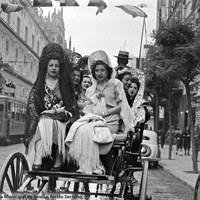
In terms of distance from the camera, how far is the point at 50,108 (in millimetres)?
5254

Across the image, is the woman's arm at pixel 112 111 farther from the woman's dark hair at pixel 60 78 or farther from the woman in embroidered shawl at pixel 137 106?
the woman in embroidered shawl at pixel 137 106

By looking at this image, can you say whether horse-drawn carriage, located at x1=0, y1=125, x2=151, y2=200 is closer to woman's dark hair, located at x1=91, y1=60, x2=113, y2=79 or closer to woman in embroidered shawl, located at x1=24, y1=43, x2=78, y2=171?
woman in embroidered shawl, located at x1=24, y1=43, x2=78, y2=171

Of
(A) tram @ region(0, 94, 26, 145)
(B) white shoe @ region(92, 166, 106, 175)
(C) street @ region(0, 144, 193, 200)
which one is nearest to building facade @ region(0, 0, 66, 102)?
(A) tram @ region(0, 94, 26, 145)

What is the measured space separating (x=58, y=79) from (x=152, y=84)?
18459mm

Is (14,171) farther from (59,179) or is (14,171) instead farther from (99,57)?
(99,57)

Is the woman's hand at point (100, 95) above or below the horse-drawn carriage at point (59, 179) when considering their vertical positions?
above

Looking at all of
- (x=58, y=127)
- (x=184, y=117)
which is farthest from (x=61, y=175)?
(x=184, y=117)

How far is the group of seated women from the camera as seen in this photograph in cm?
491

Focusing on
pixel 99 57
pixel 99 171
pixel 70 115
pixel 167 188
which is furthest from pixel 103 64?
pixel 167 188

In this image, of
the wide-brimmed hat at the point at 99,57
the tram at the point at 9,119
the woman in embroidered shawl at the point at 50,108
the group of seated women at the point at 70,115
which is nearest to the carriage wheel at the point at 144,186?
the group of seated women at the point at 70,115

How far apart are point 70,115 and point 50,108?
0.77 ft

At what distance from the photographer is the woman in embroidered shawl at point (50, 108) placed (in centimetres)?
495

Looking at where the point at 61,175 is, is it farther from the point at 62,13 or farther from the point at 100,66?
the point at 62,13

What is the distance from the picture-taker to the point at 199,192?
5.85 metres
